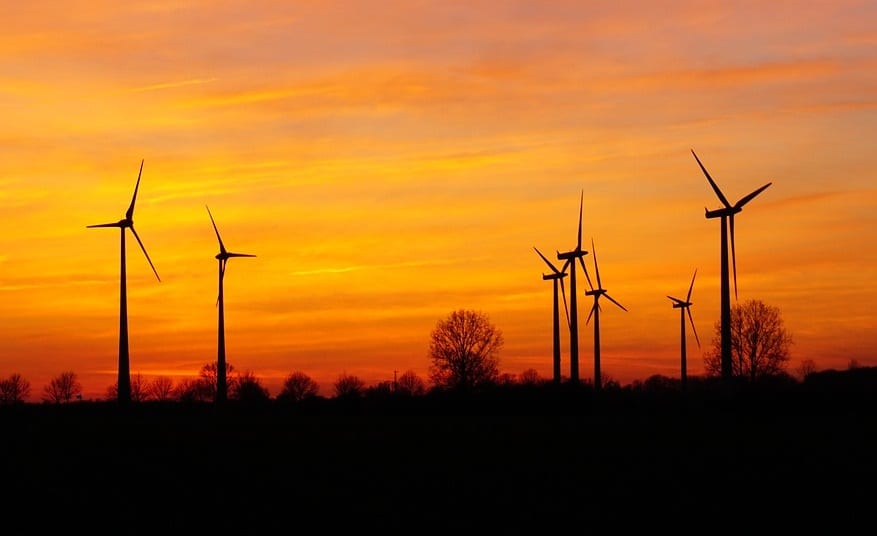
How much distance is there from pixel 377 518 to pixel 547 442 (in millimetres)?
22977

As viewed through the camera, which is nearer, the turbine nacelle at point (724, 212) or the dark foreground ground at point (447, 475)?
the dark foreground ground at point (447, 475)

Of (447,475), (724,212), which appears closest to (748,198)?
(724,212)

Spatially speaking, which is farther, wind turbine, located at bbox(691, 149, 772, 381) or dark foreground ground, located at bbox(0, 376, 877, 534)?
wind turbine, located at bbox(691, 149, 772, 381)

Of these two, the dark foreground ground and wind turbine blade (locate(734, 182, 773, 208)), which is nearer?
the dark foreground ground

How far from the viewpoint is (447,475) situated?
5172cm

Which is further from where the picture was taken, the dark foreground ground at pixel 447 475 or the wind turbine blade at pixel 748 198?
the wind turbine blade at pixel 748 198

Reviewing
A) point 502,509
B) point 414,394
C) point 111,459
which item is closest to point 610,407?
point 414,394

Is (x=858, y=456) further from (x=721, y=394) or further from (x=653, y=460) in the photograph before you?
(x=721, y=394)

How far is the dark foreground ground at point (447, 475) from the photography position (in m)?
41.6

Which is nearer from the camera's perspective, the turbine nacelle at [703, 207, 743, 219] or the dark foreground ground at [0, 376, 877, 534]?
the dark foreground ground at [0, 376, 877, 534]

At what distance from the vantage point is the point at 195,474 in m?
53.1

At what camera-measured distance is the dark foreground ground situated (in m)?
41.6

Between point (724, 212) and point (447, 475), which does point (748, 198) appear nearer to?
point (724, 212)

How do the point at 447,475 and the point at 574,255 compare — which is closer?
the point at 447,475
